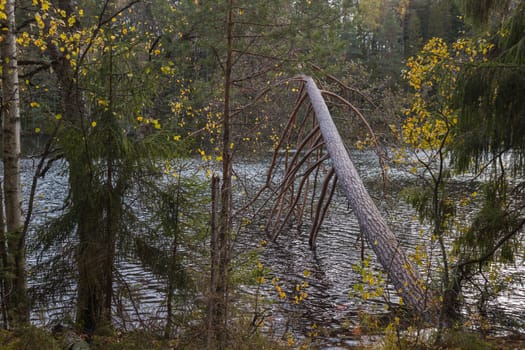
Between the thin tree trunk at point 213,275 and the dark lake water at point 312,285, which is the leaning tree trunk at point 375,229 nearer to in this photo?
the dark lake water at point 312,285

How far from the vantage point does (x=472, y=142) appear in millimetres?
5609

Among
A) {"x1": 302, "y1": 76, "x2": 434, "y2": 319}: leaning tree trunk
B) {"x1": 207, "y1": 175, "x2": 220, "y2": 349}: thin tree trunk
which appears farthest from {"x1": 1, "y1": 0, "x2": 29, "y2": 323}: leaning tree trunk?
{"x1": 302, "y1": 76, "x2": 434, "y2": 319}: leaning tree trunk

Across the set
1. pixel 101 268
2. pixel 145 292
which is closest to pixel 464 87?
pixel 101 268

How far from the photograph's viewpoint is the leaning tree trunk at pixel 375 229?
6051 millimetres

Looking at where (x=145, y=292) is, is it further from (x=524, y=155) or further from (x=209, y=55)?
(x=524, y=155)

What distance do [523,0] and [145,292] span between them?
632 cm

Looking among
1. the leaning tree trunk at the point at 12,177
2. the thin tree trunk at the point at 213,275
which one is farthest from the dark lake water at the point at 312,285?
the thin tree trunk at the point at 213,275

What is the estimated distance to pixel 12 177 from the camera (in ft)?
17.8

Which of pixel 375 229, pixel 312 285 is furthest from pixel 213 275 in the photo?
pixel 312 285

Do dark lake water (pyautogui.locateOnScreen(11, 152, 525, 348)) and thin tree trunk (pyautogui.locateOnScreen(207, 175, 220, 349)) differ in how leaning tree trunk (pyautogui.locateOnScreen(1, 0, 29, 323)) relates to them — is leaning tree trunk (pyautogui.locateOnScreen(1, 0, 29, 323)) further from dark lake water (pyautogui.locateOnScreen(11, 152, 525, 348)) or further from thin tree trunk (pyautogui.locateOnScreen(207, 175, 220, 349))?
thin tree trunk (pyautogui.locateOnScreen(207, 175, 220, 349))

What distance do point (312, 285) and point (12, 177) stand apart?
5444 mm

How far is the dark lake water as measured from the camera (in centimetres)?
607

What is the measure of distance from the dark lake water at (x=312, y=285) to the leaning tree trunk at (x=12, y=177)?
0.65 ft

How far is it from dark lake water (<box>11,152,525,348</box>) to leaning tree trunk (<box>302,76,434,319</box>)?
40 cm
